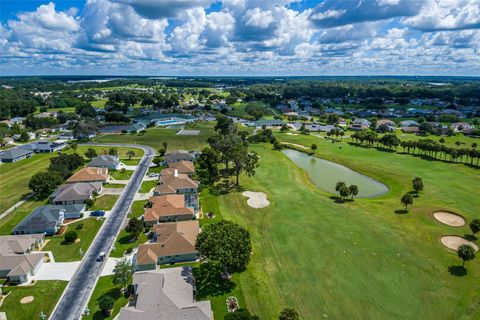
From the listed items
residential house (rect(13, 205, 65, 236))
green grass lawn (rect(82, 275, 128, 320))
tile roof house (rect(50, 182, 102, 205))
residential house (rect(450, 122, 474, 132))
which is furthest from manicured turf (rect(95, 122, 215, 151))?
residential house (rect(450, 122, 474, 132))

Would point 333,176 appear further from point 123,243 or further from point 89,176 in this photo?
point 89,176

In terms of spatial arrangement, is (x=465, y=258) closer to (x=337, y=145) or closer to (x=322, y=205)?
(x=322, y=205)

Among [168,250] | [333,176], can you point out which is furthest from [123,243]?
[333,176]

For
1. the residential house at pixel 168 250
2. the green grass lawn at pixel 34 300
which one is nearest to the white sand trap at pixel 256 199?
the residential house at pixel 168 250

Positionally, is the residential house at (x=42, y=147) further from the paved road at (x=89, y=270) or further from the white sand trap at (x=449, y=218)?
the white sand trap at (x=449, y=218)

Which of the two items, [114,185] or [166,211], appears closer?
[166,211]

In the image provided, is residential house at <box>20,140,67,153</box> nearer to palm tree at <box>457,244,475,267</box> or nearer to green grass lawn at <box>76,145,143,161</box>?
green grass lawn at <box>76,145,143,161</box>
